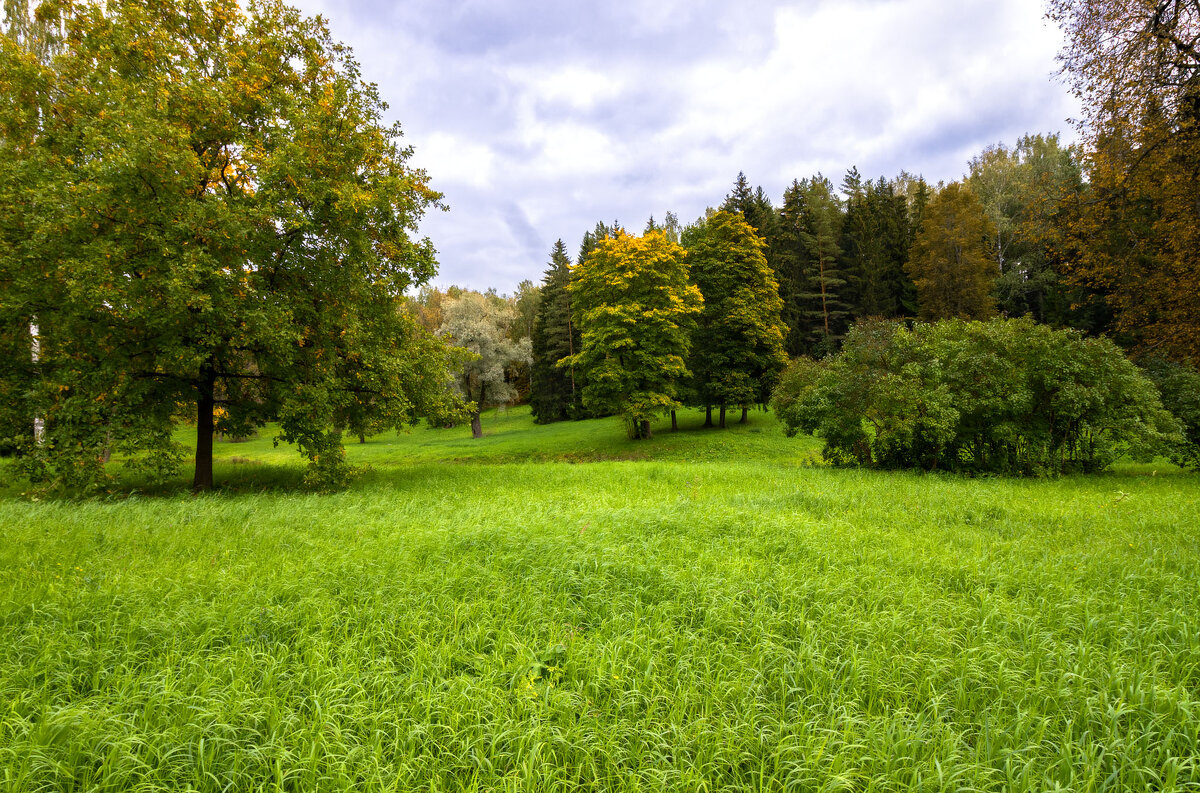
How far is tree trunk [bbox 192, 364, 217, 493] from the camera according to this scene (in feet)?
41.9

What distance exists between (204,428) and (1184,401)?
28326mm

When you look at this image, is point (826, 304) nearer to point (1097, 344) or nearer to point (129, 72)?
point (1097, 344)

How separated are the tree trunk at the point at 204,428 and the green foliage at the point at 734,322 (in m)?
23.6

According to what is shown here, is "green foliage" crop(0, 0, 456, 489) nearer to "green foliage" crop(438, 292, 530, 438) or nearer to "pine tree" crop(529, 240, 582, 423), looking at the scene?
"green foliage" crop(438, 292, 530, 438)

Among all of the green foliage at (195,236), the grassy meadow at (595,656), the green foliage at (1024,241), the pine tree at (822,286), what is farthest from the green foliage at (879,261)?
the green foliage at (195,236)

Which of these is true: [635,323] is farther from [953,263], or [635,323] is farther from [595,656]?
[953,263]

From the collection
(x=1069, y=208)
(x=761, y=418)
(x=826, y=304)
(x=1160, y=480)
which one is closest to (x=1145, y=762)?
(x=1160, y=480)

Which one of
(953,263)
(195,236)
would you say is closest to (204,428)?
(195,236)

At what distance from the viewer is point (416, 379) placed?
13.9m

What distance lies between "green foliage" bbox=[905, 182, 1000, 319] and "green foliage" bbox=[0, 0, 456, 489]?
39.6m

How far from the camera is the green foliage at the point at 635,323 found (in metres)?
25.6

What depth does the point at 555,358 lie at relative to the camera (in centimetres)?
4631

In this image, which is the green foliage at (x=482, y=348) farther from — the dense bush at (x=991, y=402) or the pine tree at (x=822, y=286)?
the dense bush at (x=991, y=402)

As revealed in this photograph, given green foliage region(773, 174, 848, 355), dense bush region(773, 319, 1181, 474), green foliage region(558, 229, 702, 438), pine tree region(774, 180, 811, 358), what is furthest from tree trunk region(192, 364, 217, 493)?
green foliage region(773, 174, 848, 355)
